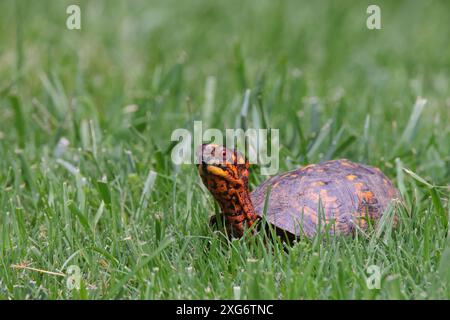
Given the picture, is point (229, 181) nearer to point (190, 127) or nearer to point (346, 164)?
point (346, 164)

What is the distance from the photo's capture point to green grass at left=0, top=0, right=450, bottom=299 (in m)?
2.82

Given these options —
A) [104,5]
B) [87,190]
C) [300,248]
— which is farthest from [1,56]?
[300,248]

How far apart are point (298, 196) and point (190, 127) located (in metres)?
1.35

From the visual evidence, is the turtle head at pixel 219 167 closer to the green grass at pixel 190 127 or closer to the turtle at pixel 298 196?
the turtle at pixel 298 196

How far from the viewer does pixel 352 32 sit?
656cm

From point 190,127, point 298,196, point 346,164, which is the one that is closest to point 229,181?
point 298,196

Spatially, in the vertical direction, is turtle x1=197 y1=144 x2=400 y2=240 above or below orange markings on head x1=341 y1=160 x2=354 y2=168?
below

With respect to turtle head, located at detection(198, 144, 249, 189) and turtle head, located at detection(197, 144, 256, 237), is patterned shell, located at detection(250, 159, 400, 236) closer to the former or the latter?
turtle head, located at detection(197, 144, 256, 237)

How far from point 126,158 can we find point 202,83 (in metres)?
1.71

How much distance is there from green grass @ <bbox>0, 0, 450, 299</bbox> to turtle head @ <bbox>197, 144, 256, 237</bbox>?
0.12 meters

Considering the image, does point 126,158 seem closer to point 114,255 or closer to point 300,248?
point 114,255

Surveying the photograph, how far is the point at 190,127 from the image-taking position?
14.1ft

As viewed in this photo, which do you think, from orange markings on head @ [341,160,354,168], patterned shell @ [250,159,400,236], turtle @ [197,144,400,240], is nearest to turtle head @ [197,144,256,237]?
turtle @ [197,144,400,240]

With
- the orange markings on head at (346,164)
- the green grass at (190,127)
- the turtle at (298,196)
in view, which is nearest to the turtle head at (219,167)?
the turtle at (298,196)
